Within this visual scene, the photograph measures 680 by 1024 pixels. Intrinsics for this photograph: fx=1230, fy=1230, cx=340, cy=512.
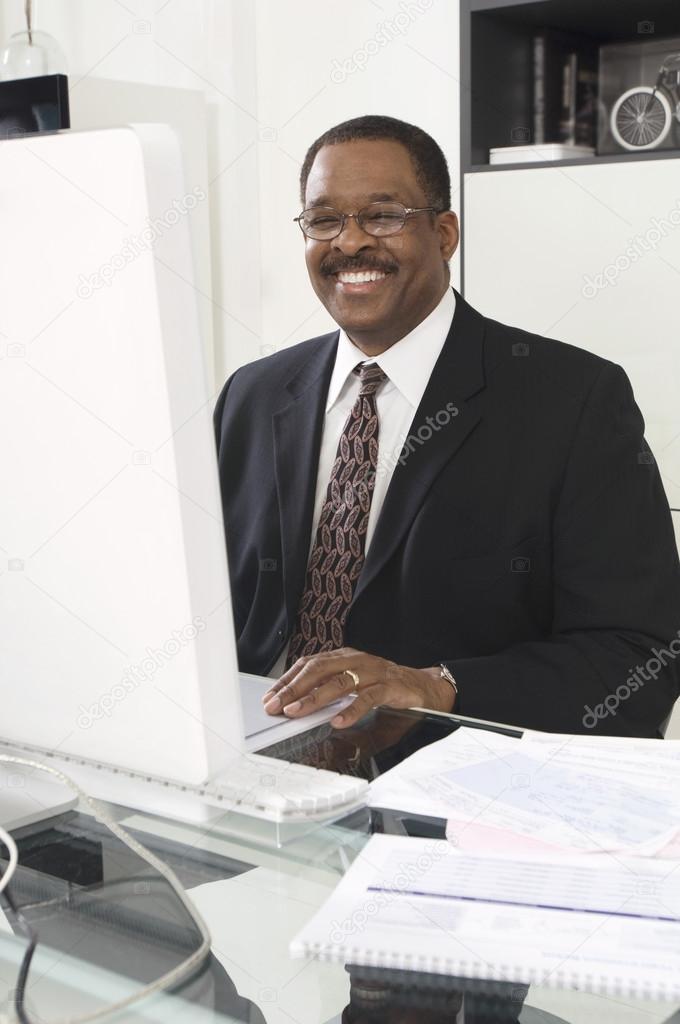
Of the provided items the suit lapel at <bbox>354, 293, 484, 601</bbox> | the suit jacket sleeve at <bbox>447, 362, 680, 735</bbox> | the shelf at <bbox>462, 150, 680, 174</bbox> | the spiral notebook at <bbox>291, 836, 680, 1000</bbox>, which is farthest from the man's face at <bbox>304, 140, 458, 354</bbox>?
the spiral notebook at <bbox>291, 836, 680, 1000</bbox>

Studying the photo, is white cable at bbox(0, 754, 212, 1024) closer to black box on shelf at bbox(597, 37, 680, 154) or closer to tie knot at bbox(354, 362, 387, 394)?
tie knot at bbox(354, 362, 387, 394)

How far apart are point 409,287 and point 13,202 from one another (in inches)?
44.0

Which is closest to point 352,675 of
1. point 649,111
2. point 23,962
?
point 23,962

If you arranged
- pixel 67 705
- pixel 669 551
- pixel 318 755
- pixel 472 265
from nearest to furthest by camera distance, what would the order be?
pixel 67 705 < pixel 318 755 < pixel 669 551 < pixel 472 265

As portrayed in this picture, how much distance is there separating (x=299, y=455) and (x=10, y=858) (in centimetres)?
107

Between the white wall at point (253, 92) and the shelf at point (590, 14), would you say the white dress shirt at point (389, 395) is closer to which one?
the shelf at point (590, 14)

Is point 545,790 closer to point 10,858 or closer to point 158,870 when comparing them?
point 158,870

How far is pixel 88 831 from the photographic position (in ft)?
3.29

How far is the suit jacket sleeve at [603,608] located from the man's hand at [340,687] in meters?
0.21

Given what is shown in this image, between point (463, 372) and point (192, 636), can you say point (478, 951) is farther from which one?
point (463, 372)

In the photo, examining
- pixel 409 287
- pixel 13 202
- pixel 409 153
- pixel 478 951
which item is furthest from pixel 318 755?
pixel 409 153

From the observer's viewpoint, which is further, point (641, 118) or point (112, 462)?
point (641, 118)

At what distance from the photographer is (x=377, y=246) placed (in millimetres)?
1936

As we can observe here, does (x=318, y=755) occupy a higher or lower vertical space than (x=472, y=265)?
lower
